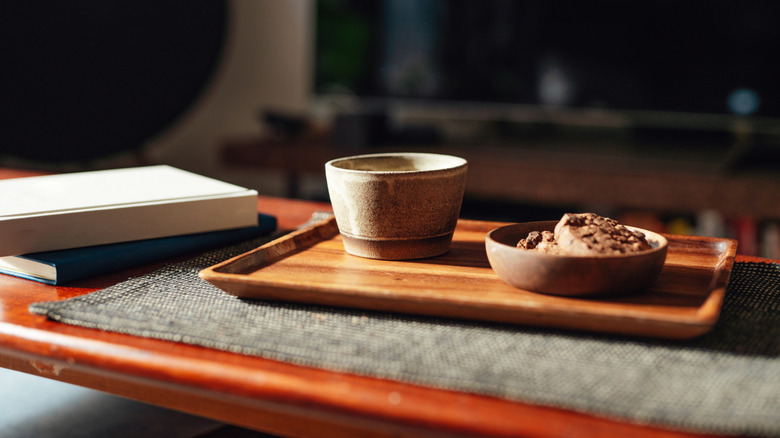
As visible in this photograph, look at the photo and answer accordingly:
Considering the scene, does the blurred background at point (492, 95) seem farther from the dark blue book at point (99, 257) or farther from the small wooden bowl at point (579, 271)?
the small wooden bowl at point (579, 271)

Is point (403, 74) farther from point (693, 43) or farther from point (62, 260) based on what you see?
point (62, 260)

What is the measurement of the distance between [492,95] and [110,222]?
144cm

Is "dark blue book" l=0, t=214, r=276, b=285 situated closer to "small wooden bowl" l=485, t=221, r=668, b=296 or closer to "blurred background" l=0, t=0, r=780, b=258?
"small wooden bowl" l=485, t=221, r=668, b=296

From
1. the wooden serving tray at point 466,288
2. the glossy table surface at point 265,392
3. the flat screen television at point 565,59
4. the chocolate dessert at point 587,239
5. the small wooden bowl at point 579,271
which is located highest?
the flat screen television at point 565,59

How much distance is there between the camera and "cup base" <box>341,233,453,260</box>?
50 cm

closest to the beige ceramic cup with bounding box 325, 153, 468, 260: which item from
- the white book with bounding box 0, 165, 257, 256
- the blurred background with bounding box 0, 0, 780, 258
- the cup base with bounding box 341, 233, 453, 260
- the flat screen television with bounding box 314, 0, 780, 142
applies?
the cup base with bounding box 341, 233, 453, 260

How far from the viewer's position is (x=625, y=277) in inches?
15.8

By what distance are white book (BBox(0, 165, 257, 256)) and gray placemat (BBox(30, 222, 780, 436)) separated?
93 mm

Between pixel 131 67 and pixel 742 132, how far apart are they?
59.3 inches

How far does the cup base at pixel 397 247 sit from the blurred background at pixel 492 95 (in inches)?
40.2

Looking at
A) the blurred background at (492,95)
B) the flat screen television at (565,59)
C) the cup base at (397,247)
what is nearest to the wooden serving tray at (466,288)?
the cup base at (397,247)

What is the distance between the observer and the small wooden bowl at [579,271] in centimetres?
40

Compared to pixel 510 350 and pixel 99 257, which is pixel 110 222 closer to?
pixel 99 257

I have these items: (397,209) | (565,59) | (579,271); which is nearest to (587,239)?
(579,271)
